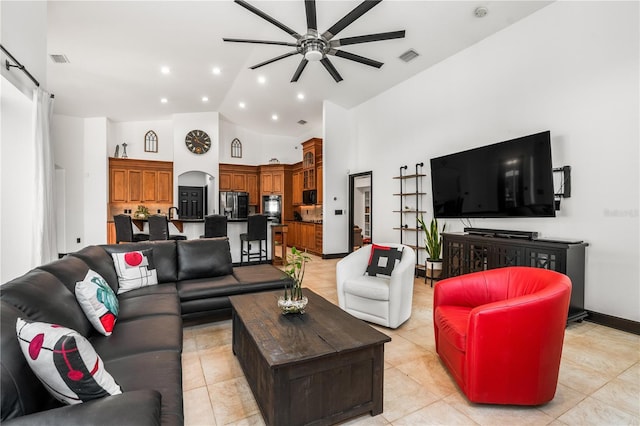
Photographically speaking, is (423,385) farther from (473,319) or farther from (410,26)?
(410,26)

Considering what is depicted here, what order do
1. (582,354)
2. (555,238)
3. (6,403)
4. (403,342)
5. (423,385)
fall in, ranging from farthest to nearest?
(555,238), (403,342), (582,354), (423,385), (6,403)

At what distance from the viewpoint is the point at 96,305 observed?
1.91 metres

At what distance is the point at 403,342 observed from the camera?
108 inches

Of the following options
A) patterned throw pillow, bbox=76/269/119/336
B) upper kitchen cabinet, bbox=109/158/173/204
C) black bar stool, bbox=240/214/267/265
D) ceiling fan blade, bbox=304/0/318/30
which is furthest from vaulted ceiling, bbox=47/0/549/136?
patterned throw pillow, bbox=76/269/119/336

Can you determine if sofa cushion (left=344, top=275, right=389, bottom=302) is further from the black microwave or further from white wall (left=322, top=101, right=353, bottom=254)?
the black microwave

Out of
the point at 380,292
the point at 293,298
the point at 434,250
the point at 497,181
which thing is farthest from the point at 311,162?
the point at 293,298

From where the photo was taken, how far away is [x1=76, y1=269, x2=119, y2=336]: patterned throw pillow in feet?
6.15

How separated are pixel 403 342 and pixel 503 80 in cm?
384

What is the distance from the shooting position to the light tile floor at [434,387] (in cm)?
177

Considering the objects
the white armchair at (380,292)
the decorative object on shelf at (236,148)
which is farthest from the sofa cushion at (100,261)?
the decorative object on shelf at (236,148)

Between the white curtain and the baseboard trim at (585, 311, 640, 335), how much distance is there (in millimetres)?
5773

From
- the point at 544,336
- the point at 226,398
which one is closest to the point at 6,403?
the point at 226,398

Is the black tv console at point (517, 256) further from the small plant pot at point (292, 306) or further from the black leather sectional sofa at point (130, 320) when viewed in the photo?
the small plant pot at point (292, 306)

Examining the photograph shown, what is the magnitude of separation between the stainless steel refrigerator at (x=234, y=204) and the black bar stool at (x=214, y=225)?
306 centimetres
